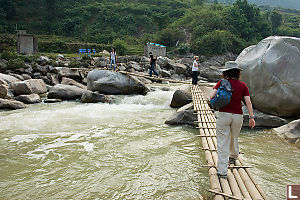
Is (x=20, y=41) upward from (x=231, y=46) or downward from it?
A: downward

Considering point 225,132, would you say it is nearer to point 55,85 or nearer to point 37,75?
point 55,85

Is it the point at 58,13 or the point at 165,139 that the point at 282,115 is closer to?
the point at 165,139

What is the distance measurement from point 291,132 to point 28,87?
11.0 m

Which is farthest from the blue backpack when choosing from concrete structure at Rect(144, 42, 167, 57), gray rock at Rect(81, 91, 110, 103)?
concrete structure at Rect(144, 42, 167, 57)

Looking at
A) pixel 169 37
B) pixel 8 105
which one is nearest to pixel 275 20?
pixel 169 37

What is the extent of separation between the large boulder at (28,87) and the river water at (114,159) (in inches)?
133

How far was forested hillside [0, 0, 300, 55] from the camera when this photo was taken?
44.8 m

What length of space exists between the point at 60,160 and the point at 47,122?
3.35 meters

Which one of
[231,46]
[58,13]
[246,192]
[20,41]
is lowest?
[246,192]

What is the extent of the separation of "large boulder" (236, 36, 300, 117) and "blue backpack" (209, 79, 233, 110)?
4990mm

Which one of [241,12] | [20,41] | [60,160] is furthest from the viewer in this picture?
[241,12]

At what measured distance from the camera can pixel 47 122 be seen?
7.91 metres

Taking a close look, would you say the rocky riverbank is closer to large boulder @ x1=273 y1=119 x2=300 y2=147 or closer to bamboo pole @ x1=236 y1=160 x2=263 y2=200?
large boulder @ x1=273 y1=119 x2=300 y2=147

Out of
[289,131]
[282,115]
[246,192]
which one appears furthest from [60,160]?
[282,115]
